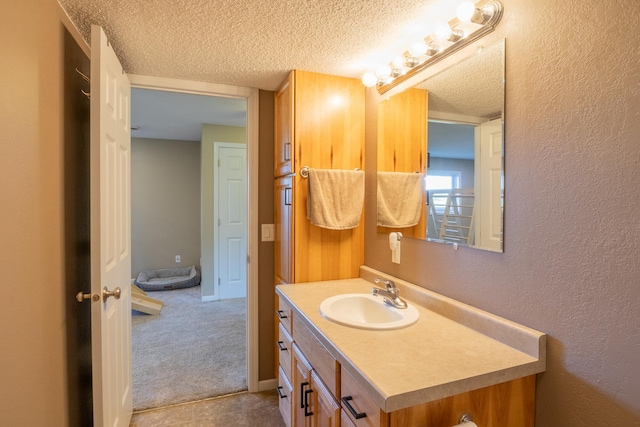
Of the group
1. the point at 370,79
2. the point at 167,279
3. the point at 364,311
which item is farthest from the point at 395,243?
the point at 167,279

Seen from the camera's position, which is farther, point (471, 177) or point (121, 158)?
point (121, 158)

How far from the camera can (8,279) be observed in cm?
96

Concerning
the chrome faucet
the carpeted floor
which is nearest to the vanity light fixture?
the chrome faucet

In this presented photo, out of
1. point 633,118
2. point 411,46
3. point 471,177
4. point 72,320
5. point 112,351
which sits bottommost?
point 112,351

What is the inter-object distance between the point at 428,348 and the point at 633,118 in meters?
0.84

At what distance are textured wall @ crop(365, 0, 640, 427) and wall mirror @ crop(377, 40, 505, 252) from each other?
0.07 m

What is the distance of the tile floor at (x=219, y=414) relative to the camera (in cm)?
195

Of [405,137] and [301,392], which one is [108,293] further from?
[405,137]

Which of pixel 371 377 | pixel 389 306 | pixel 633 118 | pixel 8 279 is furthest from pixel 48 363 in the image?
pixel 633 118

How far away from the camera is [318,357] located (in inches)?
50.1

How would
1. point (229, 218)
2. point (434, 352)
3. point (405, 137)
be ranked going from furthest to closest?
point (229, 218)
point (405, 137)
point (434, 352)

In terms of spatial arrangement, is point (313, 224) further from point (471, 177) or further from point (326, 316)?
point (471, 177)

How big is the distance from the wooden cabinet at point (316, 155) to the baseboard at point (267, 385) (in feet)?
2.76

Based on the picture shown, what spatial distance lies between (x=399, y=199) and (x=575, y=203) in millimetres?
876
